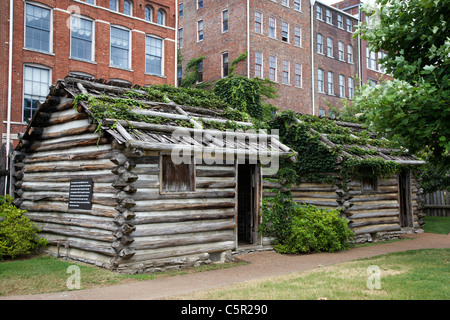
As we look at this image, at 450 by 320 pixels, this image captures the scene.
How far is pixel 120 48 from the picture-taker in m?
26.5

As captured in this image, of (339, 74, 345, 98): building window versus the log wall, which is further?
(339, 74, 345, 98): building window

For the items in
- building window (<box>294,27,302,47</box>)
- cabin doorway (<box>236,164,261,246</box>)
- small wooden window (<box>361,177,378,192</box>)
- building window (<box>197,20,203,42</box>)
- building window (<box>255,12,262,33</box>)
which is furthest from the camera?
building window (<box>294,27,302,47</box>)

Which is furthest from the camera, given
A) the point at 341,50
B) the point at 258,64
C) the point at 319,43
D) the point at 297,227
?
the point at 341,50

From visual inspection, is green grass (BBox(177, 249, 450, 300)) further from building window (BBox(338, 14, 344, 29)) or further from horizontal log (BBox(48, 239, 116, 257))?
building window (BBox(338, 14, 344, 29))

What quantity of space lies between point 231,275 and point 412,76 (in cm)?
611

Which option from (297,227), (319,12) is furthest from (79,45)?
(319,12)

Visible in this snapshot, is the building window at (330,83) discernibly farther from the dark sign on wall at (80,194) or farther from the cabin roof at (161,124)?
the dark sign on wall at (80,194)

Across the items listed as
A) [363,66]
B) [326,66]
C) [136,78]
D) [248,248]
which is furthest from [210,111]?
[363,66]

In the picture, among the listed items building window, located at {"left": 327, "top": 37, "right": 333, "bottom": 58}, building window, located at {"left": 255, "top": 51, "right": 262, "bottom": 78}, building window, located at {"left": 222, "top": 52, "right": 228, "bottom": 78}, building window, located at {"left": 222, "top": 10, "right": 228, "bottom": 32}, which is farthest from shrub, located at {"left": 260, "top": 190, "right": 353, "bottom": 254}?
building window, located at {"left": 327, "top": 37, "right": 333, "bottom": 58}

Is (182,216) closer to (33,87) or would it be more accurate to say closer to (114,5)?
(33,87)

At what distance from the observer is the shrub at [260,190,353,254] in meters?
12.3

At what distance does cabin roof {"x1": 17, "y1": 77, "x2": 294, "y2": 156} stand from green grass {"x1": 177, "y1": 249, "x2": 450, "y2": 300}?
3.55 metres

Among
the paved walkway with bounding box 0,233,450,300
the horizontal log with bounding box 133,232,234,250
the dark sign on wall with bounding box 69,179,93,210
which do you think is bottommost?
Result: the paved walkway with bounding box 0,233,450,300
